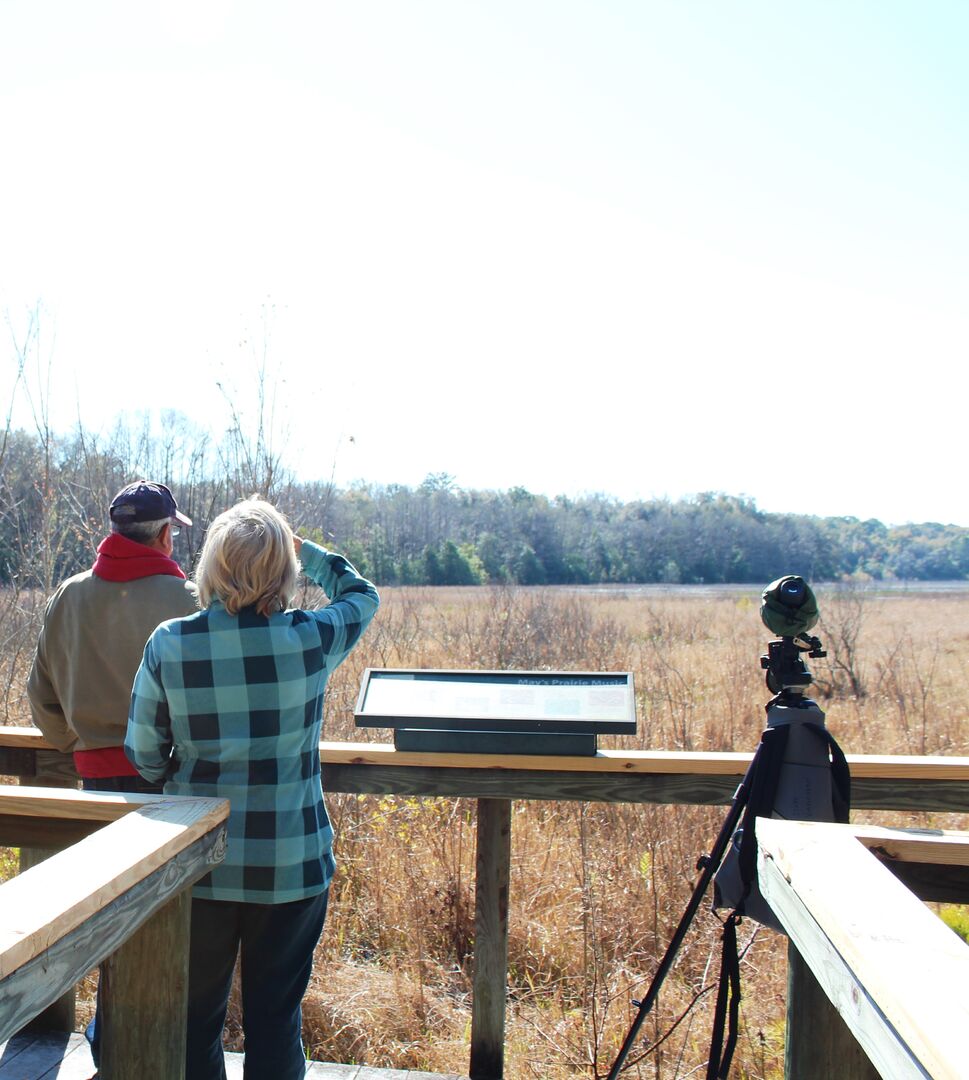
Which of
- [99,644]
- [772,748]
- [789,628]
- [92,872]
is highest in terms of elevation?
[789,628]

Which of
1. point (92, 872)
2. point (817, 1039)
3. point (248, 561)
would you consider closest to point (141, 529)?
point (248, 561)

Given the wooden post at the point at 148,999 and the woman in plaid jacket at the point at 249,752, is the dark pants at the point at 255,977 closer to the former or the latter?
the woman in plaid jacket at the point at 249,752

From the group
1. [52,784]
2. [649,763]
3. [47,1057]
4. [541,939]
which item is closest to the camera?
[649,763]

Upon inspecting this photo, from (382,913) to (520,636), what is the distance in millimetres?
6970

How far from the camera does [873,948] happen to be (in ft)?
3.60

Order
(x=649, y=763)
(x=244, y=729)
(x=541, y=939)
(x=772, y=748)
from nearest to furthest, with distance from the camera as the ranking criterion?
1. (x=772, y=748)
2. (x=244, y=729)
3. (x=649, y=763)
4. (x=541, y=939)

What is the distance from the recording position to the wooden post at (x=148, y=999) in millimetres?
1755

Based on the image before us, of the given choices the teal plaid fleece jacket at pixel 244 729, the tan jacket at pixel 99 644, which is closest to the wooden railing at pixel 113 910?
the teal plaid fleece jacket at pixel 244 729

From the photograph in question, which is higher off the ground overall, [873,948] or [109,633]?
[109,633]

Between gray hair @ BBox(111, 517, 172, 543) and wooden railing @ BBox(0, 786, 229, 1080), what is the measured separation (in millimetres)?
884

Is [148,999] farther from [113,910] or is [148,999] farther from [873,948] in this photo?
[873,948]

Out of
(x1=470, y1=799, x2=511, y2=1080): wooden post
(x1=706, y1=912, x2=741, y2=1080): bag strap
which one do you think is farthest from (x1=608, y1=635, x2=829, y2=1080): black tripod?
(x1=470, y1=799, x2=511, y2=1080): wooden post

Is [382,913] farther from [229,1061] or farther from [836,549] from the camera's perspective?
[836,549]

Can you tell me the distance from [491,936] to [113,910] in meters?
1.46
